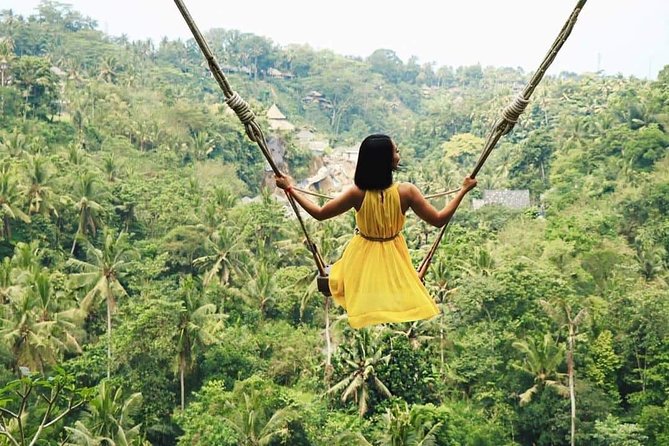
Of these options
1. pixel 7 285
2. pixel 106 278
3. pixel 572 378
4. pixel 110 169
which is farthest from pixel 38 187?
pixel 572 378

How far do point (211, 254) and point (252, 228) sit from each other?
89.4 inches

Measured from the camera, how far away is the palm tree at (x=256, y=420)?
571 inches

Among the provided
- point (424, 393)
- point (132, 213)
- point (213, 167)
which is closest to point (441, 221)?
point (424, 393)

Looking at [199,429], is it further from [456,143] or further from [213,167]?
[456,143]

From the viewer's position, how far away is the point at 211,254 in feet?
76.1

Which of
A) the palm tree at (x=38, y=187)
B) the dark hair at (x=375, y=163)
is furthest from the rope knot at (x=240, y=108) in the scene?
the palm tree at (x=38, y=187)

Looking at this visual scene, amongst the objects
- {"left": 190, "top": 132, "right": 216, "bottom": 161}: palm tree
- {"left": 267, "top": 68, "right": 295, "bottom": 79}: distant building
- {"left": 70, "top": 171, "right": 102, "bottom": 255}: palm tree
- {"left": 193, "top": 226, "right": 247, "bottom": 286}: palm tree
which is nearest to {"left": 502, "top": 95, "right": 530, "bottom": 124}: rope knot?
{"left": 193, "top": 226, "right": 247, "bottom": 286}: palm tree

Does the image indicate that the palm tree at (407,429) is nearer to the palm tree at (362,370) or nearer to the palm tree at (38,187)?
the palm tree at (362,370)

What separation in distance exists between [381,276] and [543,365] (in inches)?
537

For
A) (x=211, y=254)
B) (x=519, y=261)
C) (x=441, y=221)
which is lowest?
(x=211, y=254)

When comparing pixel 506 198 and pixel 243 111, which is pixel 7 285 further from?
pixel 506 198

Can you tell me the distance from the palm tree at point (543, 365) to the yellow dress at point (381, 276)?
13207 mm

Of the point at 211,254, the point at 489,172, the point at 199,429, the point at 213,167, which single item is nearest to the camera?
the point at 199,429

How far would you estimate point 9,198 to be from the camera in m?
22.5
